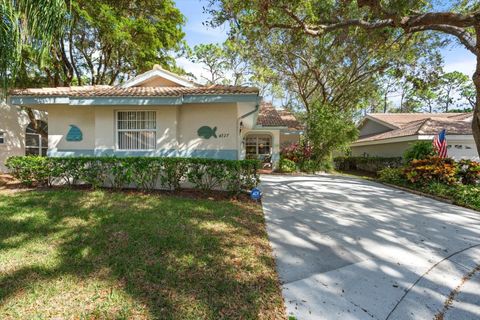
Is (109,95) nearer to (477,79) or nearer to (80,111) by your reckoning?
(80,111)

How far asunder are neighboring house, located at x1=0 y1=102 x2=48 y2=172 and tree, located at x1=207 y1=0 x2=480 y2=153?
13.5 meters

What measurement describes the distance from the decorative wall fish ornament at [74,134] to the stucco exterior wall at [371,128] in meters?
22.4

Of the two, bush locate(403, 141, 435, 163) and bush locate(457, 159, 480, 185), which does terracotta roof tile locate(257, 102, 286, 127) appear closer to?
bush locate(403, 141, 435, 163)

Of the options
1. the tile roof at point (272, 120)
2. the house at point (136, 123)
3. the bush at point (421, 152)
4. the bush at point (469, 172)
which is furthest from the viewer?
the tile roof at point (272, 120)

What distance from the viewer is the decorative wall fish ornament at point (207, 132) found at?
8.92 meters

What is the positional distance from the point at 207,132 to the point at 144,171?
2.61 meters

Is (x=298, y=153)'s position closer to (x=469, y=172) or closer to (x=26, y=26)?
(x=469, y=172)

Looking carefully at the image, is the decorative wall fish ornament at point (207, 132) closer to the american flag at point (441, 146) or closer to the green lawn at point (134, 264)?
the green lawn at point (134, 264)

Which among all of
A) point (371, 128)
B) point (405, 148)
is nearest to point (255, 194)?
point (405, 148)

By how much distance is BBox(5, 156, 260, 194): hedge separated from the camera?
7593 mm

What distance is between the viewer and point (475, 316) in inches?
106

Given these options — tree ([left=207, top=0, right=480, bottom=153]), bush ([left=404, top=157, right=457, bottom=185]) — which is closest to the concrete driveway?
bush ([left=404, top=157, right=457, bottom=185])

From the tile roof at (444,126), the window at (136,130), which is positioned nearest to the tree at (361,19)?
the window at (136,130)

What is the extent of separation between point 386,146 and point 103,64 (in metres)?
21.9
